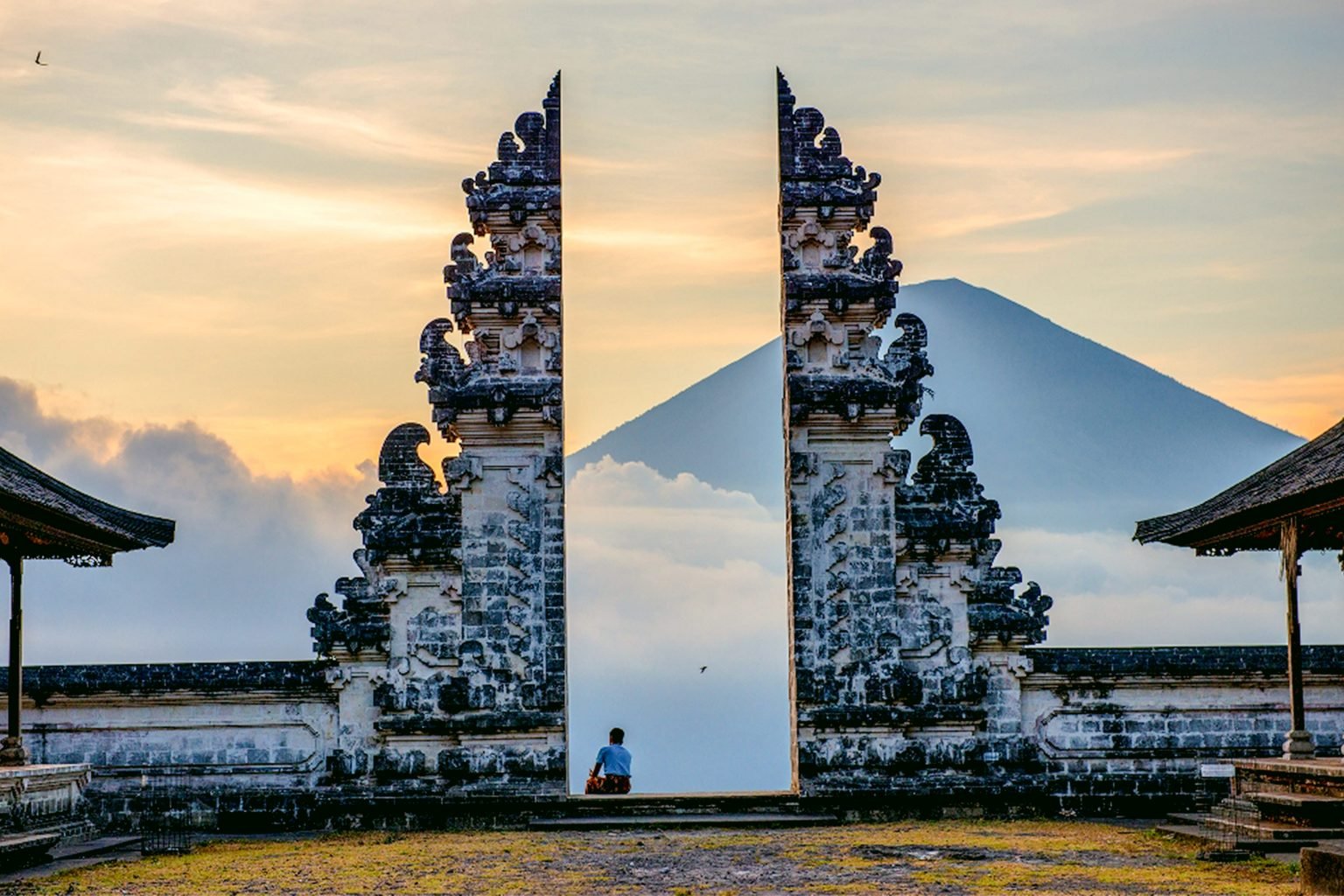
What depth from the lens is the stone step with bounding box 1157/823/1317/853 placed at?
18.9 m

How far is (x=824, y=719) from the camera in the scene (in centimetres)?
2409

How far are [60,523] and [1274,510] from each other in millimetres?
12336

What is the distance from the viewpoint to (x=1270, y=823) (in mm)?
19891

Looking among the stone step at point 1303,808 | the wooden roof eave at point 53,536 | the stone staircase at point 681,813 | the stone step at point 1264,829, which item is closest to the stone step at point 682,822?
the stone staircase at point 681,813

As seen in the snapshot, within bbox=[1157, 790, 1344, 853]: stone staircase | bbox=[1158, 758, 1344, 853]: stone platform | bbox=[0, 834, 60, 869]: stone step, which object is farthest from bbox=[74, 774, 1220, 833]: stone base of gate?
bbox=[0, 834, 60, 869]: stone step

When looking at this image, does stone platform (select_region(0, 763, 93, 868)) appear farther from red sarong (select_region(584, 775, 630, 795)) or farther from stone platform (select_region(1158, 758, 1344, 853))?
stone platform (select_region(1158, 758, 1344, 853))

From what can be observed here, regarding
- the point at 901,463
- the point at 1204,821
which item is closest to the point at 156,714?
the point at 901,463

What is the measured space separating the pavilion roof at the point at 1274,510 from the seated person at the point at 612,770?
22.8 feet

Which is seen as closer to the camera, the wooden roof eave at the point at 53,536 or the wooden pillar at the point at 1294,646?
the wooden roof eave at the point at 53,536

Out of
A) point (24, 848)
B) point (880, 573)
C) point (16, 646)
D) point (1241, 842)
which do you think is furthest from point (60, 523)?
point (1241, 842)

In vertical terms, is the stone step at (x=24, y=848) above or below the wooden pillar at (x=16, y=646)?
below

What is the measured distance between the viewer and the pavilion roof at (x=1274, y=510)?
19531 mm

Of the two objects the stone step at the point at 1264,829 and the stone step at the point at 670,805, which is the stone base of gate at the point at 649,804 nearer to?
the stone step at the point at 670,805

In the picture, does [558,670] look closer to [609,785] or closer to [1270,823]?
[609,785]
